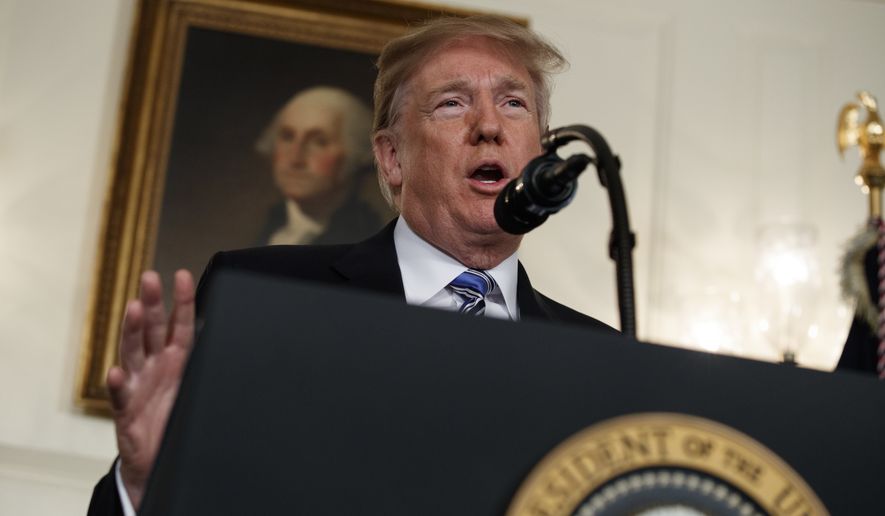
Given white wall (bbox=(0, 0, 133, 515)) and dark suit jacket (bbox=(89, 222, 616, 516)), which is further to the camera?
white wall (bbox=(0, 0, 133, 515))

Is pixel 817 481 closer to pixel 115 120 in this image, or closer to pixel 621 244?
pixel 621 244

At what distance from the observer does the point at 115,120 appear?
4.19 meters

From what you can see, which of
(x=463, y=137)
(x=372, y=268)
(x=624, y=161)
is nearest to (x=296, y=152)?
(x=624, y=161)

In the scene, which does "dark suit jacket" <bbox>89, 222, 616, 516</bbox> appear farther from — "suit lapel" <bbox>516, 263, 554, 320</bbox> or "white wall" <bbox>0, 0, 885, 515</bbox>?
"white wall" <bbox>0, 0, 885, 515</bbox>

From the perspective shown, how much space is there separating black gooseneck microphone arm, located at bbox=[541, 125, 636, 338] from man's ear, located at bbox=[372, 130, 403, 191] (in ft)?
3.75

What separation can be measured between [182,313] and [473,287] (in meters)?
1.10

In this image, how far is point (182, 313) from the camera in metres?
0.98

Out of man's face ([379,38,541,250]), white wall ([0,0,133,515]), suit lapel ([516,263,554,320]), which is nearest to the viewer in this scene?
suit lapel ([516,263,554,320])

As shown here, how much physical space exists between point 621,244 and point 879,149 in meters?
2.23

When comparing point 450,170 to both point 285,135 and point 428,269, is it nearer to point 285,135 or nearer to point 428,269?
point 428,269

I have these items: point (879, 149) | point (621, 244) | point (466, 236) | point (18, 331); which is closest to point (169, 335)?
point (621, 244)

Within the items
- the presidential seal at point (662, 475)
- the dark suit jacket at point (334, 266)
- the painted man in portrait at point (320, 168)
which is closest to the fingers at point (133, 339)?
the presidential seal at point (662, 475)

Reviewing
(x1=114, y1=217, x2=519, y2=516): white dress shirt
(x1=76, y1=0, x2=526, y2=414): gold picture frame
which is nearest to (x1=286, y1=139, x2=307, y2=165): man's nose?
(x1=76, y1=0, x2=526, y2=414): gold picture frame

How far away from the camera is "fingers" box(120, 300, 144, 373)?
0.96m
